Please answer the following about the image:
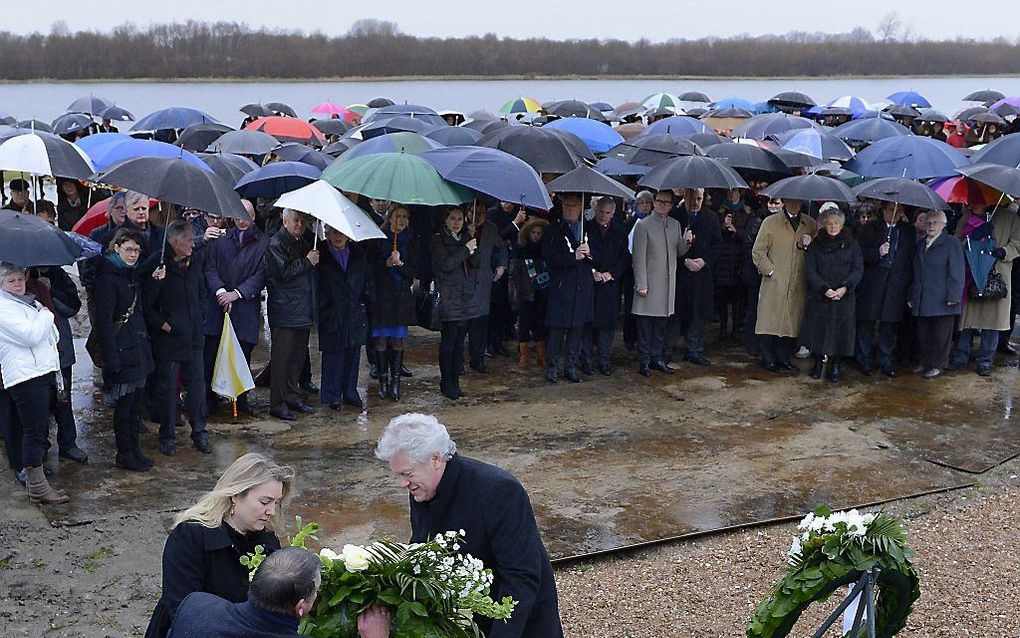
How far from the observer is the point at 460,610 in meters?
3.29

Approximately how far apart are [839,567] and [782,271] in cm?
597

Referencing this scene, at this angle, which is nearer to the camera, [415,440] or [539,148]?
[415,440]

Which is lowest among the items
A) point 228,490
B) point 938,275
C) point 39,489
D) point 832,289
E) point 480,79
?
point 39,489

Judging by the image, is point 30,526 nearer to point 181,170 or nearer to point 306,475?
point 306,475

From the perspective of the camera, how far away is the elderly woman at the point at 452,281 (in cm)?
849

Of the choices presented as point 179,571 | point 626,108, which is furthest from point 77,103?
point 179,571

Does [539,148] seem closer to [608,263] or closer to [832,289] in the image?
[608,263]

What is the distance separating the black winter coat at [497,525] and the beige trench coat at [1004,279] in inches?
287

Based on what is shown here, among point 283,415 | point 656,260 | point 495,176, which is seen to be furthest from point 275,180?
point 656,260

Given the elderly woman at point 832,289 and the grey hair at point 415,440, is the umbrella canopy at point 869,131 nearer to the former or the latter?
the elderly woman at point 832,289

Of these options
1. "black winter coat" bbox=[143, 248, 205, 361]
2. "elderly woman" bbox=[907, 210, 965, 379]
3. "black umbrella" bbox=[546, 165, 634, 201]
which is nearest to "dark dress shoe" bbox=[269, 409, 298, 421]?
"black winter coat" bbox=[143, 248, 205, 361]

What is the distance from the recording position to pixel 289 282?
7926 mm

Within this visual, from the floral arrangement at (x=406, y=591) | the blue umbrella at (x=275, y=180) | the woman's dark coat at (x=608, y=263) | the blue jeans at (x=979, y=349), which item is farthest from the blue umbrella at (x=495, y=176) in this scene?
the floral arrangement at (x=406, y=591)

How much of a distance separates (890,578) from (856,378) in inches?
233
